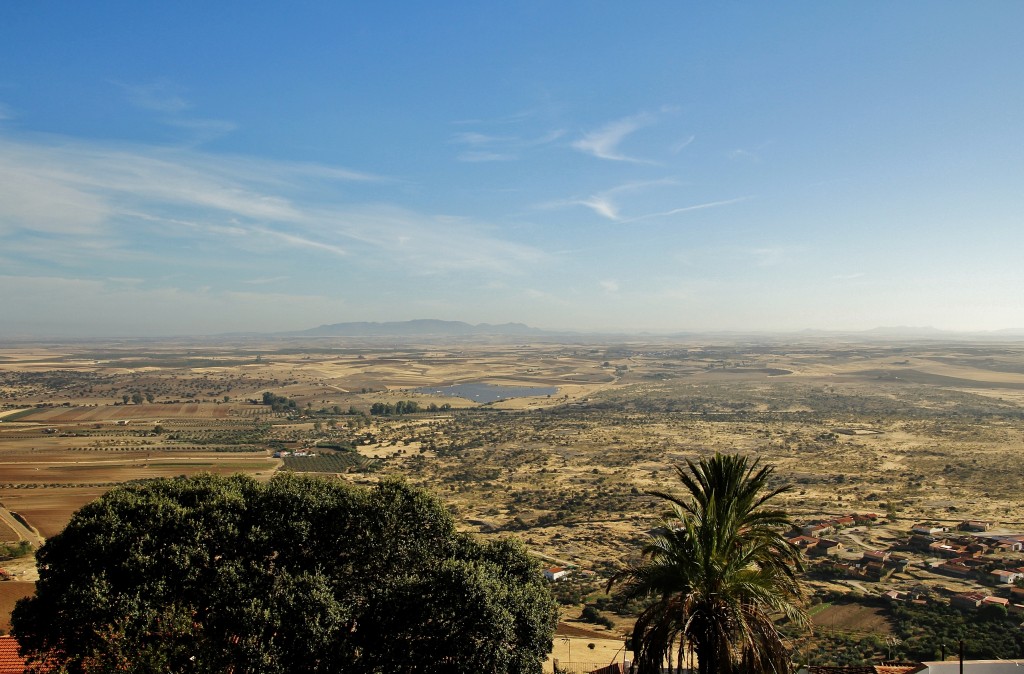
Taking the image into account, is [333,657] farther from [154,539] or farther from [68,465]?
[68,465]

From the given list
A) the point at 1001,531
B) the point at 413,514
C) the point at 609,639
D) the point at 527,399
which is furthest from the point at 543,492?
the point at 527,399

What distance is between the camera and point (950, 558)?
2717 centimetres

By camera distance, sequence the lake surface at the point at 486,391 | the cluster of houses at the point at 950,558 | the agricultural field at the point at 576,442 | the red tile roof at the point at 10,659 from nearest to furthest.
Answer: the red tile roof at the point at 10,659 → the cluster of houses at the point at 950,558 → the agricultural field at the point at 576,442 → the lake surface at the point at 486,391

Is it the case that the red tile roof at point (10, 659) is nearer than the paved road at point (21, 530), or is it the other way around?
the red tile roof at point (10, 659)

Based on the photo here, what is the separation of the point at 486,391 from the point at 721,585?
359 feet

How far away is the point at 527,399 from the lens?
102 meters

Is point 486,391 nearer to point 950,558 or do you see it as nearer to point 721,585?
point 950,558

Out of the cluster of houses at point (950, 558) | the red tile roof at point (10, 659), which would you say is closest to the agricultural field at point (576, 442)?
the cluster of houses at point (950, 558)

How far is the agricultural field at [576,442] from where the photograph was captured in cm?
3478

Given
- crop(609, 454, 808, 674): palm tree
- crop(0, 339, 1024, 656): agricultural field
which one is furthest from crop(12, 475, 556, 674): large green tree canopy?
crop(0, 339, 1024, 656): agricultural field

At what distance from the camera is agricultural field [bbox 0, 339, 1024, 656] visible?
34.8 m

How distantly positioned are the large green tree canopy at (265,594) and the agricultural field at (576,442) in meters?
6.58

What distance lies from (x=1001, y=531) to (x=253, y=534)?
35486 mm

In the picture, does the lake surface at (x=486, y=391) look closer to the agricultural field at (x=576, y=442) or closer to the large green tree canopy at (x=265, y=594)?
the agricultural field at (x=576, y=442)
